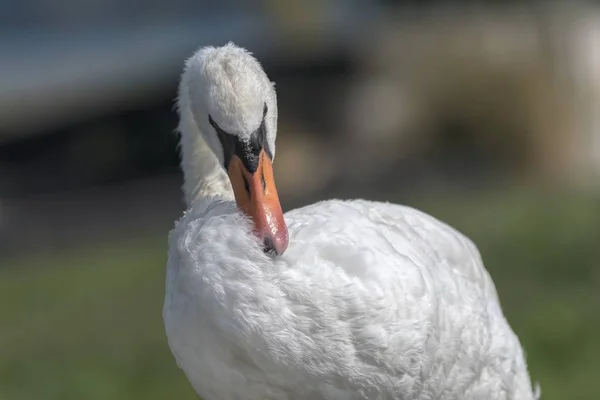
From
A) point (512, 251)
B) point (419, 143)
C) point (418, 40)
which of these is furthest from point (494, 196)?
point (418, 40)

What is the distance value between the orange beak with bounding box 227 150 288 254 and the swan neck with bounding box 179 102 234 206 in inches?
28.6

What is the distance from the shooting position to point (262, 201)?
10.5ft

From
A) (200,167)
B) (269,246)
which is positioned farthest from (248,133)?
(200,167)

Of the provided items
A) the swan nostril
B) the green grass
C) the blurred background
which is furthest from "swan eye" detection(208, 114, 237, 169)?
the blurred background

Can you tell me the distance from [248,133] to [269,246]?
326 mm

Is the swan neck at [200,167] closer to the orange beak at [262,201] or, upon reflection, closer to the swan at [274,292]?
the swan at [274,292]

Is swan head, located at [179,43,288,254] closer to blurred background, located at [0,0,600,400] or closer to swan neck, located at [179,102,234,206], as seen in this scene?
swan neck, located at [179,102,234,206]

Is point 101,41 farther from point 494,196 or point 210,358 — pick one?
point 210,358

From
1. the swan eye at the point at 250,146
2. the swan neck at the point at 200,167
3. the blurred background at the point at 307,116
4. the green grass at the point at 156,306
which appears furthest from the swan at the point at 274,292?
the blurred background at the point at 307,116

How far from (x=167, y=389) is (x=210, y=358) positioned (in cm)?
384

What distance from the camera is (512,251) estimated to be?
29.4ft

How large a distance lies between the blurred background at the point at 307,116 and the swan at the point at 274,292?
20.4 ft

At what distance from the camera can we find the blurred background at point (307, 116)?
39.2 feet

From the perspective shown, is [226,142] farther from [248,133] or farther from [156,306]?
[156,306]
